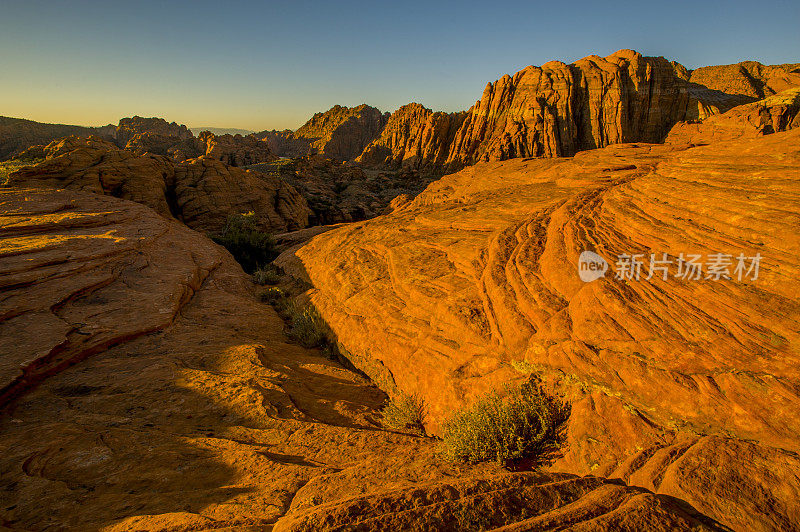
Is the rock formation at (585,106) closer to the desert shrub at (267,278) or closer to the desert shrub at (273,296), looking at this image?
the desert shrub at (267,278)

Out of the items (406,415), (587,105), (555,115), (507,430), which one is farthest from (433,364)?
(587,105)

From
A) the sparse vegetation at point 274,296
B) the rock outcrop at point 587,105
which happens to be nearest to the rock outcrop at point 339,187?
the rock outcrop at point 587,105

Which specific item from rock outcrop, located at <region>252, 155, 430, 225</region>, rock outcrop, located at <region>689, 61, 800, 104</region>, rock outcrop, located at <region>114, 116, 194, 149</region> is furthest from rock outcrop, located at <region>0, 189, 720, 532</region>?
rock outcrop, located at <region>114, 116, 194, 149</region>

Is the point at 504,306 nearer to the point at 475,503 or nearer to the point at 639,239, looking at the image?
the point at 639,239

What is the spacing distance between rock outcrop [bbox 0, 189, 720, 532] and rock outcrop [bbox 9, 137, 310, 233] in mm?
16119

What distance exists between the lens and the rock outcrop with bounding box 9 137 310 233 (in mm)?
23312

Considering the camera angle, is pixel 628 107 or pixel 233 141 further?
pixel 233 141

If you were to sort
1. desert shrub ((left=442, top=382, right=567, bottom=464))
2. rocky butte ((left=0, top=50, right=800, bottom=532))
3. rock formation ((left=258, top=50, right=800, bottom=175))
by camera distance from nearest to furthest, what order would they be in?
rocky butte ((left=0, top=50, right=800, bottom=532)) → desert shrub ((left=442, top=382, right=567, bottom=464)) → rock formation ((left=258, top=50, right=800, bottom=175))

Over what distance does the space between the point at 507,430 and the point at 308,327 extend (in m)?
6.51

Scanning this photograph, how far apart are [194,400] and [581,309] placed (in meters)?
6.77

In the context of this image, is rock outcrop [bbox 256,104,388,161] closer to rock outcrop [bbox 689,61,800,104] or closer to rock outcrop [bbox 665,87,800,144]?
rock outcrop [bbox 689,61,800,104]

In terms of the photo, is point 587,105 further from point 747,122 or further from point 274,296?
point 274,296

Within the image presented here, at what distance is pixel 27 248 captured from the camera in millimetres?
10344

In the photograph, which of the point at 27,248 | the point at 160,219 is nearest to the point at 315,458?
the point at 27,248
